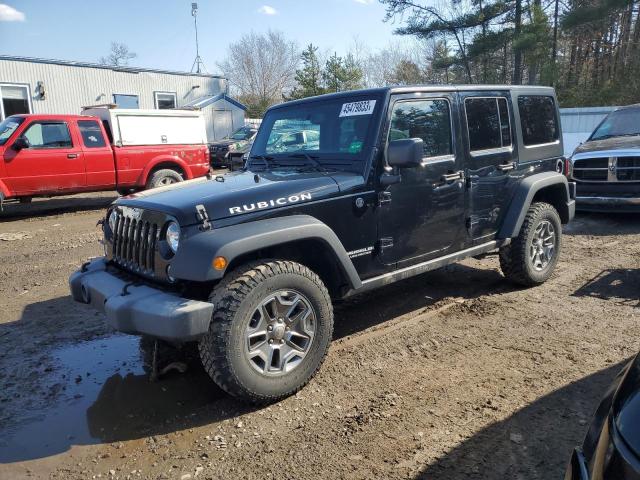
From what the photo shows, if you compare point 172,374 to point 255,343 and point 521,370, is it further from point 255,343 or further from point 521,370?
point 521,370

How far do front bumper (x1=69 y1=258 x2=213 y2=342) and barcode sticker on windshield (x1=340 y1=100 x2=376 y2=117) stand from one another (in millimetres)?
1923

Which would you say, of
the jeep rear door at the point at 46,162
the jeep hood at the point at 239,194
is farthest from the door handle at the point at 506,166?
the jeep rear door at the point at 46,162

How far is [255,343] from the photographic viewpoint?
10.5 feet

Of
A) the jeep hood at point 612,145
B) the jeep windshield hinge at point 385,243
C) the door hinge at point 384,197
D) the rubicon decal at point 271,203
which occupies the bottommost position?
the jeep windshield hinge at point 385,243

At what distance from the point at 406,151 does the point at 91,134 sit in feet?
29.5

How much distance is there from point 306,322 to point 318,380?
0.46m

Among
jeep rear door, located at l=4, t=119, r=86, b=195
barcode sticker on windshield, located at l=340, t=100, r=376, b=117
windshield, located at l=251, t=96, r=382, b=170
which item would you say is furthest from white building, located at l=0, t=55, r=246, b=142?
barcode sticker on windshield, located at l=340, t=100, r=376, b=117

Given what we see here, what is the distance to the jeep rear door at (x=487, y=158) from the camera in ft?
14.7

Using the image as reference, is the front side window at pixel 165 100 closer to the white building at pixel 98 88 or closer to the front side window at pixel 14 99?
the white building at pixel 98 88

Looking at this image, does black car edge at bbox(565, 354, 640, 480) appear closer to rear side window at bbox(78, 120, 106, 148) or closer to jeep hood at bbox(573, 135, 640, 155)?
jeep hood at bbox(573, 135, 640, 155)

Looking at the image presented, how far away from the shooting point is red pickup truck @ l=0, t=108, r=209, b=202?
973 cm

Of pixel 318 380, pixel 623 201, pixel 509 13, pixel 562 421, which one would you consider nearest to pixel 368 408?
pixel 318 380

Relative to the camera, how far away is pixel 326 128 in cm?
411

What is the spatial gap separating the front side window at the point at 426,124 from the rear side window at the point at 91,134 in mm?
8587
